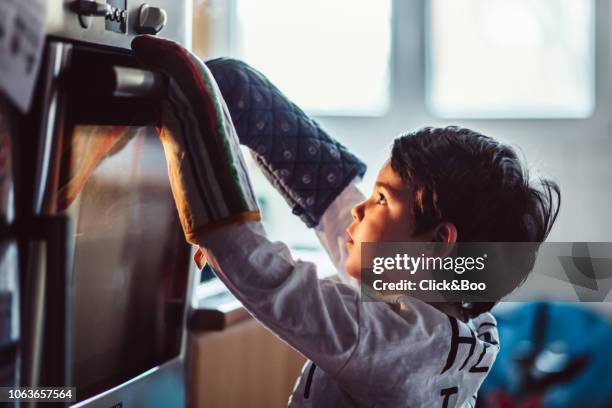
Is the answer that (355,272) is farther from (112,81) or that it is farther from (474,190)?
(112,81)

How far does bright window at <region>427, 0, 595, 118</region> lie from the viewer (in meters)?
2.17

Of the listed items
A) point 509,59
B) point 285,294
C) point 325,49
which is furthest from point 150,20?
point 509,59

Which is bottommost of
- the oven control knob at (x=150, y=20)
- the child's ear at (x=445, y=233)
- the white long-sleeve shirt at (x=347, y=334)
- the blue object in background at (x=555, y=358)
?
the blue object in background at (x=555, y=358)

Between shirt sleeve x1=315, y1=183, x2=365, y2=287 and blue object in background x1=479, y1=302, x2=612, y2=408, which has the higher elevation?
shirt sleeve x1=315, y1=183, x2=365, y2=287

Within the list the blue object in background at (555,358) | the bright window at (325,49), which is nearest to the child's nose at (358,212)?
the blue object in background at (555,358)

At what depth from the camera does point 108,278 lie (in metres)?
0.80

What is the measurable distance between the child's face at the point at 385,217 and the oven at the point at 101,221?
0.71 feet

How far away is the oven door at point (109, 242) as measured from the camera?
59 centimetres

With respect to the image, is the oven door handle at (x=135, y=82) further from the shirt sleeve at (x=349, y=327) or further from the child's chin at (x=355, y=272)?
the child's chin at (x=355, y=272)

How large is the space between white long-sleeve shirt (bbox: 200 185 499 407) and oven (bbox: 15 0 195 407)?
14cm

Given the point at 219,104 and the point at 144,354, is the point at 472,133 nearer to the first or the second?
the point at 219,104

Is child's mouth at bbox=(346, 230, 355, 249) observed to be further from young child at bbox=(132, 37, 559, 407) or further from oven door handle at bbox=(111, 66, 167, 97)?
oven door handle at bbox=(111, 66, 167, 97)

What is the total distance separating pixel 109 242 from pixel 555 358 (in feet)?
Answer: 4.78

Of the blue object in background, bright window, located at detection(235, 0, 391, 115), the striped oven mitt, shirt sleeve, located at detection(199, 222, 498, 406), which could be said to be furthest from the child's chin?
bright window, located at detection(235, 0, 391, 115)
